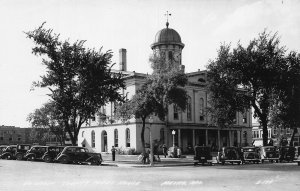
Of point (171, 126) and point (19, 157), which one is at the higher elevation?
point (171, 126)

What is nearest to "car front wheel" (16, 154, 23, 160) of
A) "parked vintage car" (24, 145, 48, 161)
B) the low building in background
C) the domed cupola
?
"parked vintage car" (24, 145, 48, 161)

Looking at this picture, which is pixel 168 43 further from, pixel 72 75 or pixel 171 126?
pixel 72 75

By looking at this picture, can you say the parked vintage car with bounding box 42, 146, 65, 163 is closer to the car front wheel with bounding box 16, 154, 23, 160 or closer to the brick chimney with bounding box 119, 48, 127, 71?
the car front wheel with bounding box 16, 154, 23, 160

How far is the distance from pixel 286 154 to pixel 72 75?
20.4m

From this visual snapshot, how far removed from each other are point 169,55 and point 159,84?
96.9ft

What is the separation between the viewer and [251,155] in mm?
34562

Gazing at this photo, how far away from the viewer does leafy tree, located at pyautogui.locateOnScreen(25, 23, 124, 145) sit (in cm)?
3706

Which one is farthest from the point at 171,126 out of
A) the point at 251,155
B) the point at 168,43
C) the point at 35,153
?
the point at 35,153

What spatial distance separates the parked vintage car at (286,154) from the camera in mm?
35062

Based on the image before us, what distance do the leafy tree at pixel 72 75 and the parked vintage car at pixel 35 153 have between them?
3.77 meters

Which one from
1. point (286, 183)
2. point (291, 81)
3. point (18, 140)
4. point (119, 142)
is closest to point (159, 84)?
point (291, 81)

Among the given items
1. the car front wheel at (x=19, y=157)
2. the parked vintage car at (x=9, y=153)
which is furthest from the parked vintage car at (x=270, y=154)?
the parked vintage car at (x=9, y=153)

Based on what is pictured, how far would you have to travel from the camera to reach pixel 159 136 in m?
55.2

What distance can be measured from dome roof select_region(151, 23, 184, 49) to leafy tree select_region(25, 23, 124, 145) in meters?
26.0
